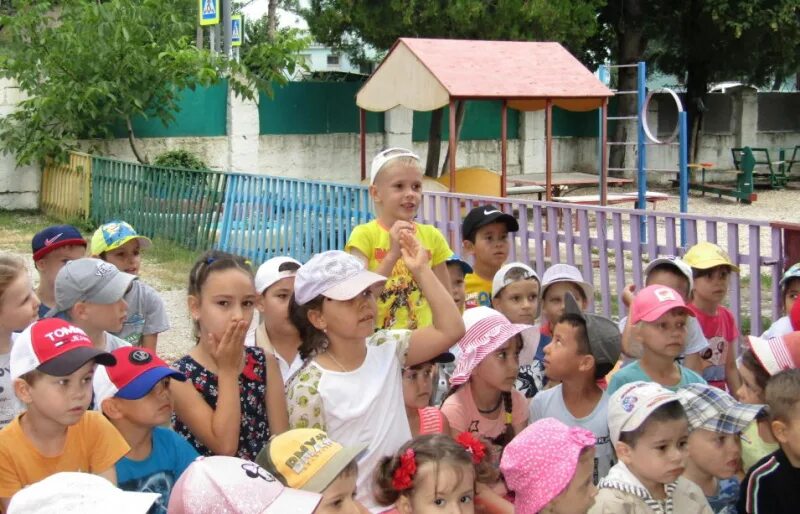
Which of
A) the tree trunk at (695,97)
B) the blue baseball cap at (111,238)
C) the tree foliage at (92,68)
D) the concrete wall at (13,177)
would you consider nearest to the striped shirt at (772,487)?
the blue baseball cap at (111,238)

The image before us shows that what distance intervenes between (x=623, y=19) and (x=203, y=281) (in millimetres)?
20023

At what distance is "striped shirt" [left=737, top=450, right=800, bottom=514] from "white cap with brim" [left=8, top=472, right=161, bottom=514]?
2141 millimetres

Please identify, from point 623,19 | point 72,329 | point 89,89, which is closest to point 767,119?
point 623,19

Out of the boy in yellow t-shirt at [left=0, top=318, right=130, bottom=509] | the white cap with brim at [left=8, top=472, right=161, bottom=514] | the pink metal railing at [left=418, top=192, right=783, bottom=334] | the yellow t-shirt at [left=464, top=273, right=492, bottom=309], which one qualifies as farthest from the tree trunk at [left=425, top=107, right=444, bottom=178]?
the white cap with brim at [left=8, top=472, right=161, bottom=514]

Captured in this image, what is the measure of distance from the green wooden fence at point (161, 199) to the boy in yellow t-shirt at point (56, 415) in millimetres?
8838

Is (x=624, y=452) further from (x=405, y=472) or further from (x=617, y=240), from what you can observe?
(x=617, y=240)

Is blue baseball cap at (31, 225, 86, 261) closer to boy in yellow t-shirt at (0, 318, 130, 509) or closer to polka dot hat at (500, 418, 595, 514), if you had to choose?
boy in yellow t-shirt at (0, 318, 130, 509)

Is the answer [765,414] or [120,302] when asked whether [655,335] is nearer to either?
[765,414]

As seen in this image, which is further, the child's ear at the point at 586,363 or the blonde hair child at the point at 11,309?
the child's ear at the point at 586,363

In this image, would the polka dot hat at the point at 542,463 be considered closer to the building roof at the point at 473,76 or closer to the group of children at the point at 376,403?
the group of children at the point at 376,403

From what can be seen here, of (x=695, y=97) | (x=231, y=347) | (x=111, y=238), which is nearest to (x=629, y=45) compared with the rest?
(x=695, y=97)

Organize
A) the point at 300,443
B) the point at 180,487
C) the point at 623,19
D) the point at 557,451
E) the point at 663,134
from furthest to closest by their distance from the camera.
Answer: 1. the point at 663,134
2. the point at 623,19
3. the point at 557,451
4. the point at 300,443
5. the point at 180,487

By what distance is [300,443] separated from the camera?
9.37 ft

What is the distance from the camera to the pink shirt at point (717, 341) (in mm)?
4961
